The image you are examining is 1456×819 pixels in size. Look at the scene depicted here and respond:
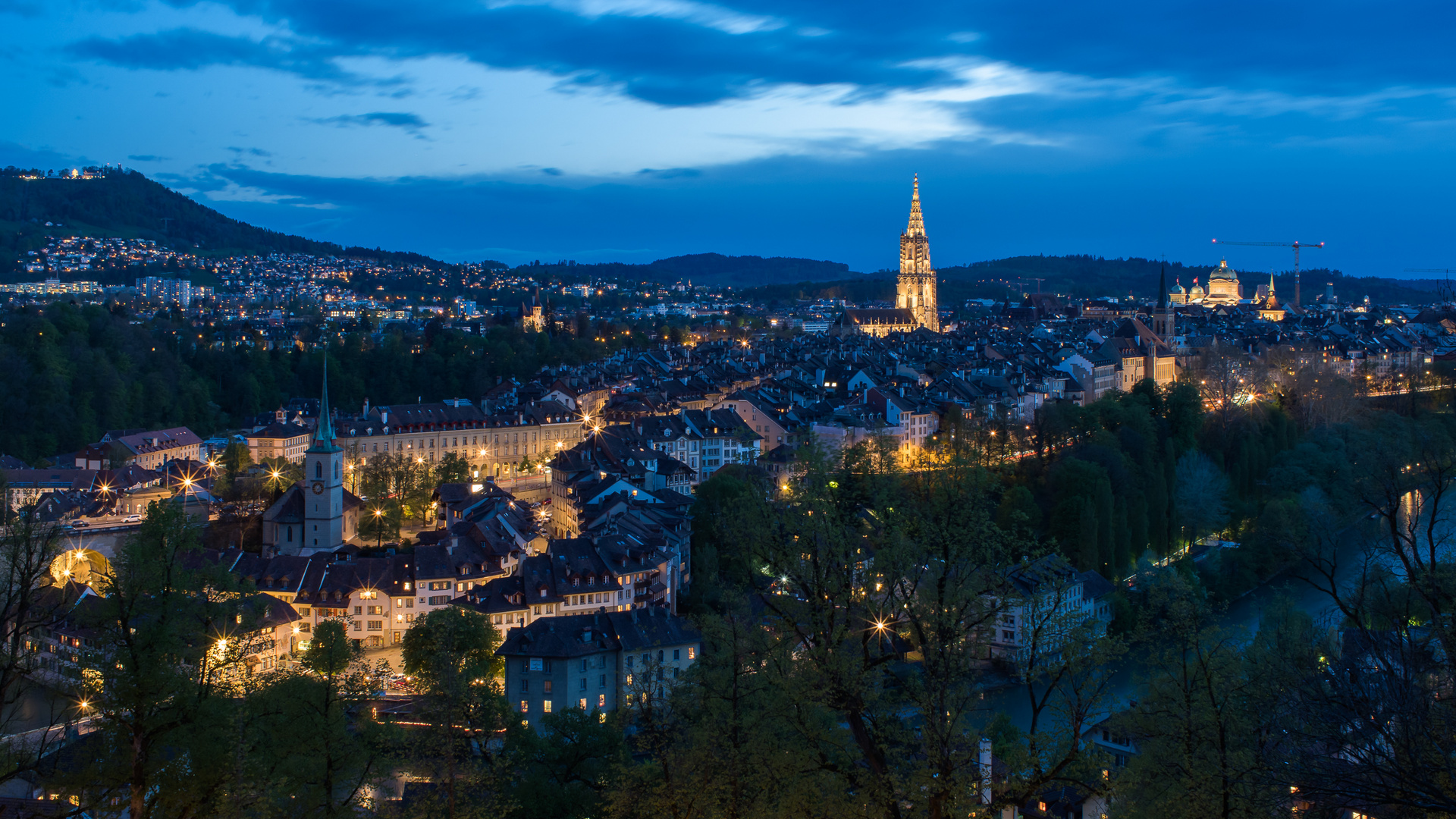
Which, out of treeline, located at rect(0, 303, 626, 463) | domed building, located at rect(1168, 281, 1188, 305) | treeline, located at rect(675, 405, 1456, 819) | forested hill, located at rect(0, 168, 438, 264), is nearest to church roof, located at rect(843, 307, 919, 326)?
treeline, located at rect(0, 303, 626, 463)

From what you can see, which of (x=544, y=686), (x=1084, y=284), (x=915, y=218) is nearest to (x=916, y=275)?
(x=915, y=218)

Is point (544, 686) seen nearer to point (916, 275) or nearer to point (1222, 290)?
point (916, 275)

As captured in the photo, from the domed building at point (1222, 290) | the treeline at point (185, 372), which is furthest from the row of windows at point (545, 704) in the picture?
the domed building at point (1222, 290)

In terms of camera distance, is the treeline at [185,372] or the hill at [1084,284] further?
the hill at [1084,284]

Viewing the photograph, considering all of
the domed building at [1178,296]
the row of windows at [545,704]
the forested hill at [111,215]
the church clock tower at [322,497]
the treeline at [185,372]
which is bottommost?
the row of windows at [545,704]

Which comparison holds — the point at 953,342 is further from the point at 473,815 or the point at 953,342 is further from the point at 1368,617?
the point at 473,815

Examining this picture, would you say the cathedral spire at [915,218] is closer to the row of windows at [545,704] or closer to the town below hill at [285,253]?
the town below hill at [285,253]
